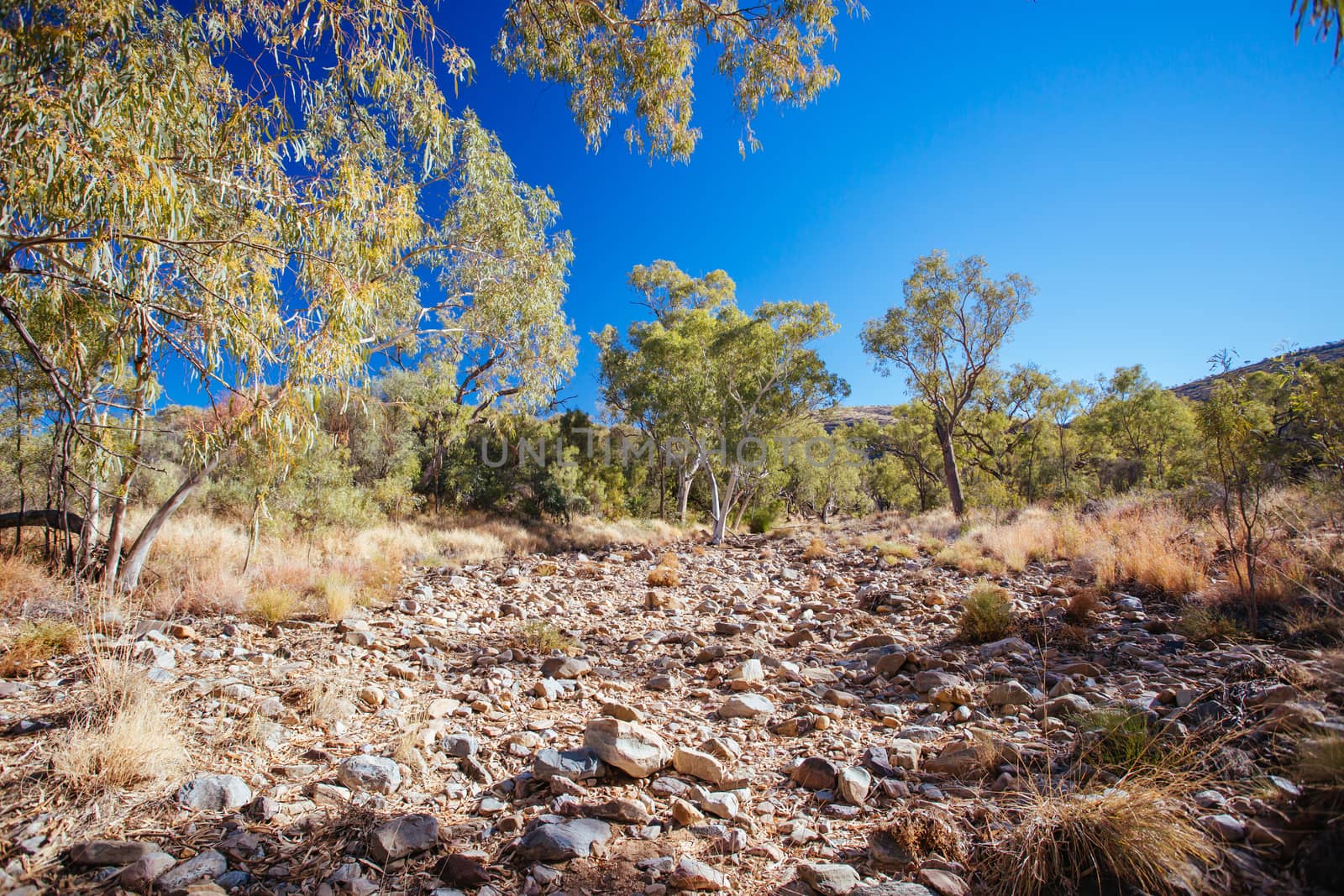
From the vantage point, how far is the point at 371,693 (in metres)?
3.73

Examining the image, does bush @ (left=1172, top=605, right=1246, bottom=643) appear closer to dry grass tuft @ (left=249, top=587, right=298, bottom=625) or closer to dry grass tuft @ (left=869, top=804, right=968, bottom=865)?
dry grass tuft @ (left=869, top=804, right=968, bottom=865)

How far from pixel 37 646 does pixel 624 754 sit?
4.16 m

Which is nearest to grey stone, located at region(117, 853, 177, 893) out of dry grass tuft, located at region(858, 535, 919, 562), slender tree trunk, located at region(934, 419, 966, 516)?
dry grass tuft, located at region(858, 535, 919, 562)

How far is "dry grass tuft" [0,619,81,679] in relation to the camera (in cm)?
355

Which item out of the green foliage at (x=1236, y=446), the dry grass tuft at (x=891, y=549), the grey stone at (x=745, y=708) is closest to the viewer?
the grey stone at (x=745, y=708)

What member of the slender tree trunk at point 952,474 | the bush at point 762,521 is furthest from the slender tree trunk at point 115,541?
Answer: the slender tree trunk at point 952,474

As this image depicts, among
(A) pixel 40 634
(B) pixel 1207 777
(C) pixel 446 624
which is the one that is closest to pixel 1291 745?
(B) pixel 1207 777

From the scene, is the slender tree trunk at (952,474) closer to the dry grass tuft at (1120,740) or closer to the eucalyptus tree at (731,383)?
the eucalyptus tree at (731,383)

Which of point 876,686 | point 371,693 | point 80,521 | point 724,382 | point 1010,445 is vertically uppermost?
point 724,382

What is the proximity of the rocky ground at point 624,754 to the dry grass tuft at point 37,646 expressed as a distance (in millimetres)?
154

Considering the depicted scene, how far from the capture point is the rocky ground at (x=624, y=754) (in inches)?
80.3

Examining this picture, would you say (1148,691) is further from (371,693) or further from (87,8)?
(87,8)

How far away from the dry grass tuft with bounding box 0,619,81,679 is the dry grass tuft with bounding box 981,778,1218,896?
5.62 meters

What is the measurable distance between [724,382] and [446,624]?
12.7 m
